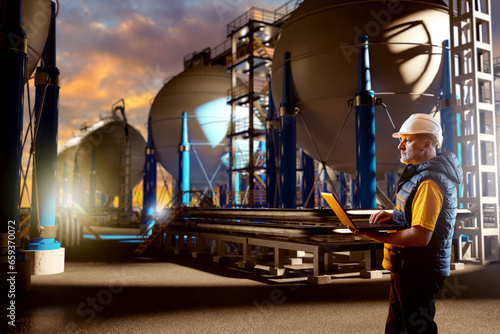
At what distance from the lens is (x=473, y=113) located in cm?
1091

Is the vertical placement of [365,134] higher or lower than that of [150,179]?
higher

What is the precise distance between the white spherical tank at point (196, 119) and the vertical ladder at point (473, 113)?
1116 cm

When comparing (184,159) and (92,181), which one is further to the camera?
(92,181)

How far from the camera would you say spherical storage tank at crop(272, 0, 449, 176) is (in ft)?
34.8

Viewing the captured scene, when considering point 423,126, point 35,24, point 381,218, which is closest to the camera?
point 423,126

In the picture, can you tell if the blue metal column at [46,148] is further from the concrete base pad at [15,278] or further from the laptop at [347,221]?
the laptop at [347,221]

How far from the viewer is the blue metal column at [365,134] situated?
33.3 feet

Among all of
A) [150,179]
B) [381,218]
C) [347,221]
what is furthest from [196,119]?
[347,221]

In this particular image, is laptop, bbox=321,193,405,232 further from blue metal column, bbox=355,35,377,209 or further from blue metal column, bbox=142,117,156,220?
blue metal column, bbox=142,117,156,220

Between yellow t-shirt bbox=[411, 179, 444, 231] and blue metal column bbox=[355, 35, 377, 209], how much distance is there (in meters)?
7.77

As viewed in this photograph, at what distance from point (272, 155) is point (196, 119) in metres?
5.90

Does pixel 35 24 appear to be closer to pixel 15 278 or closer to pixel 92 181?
pixel 15 278

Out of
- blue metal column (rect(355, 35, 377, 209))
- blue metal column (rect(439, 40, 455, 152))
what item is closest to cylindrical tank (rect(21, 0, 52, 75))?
blue metal column (rect(355, 35, 377, 209))

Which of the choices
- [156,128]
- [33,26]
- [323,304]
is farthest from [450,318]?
[156,128]
